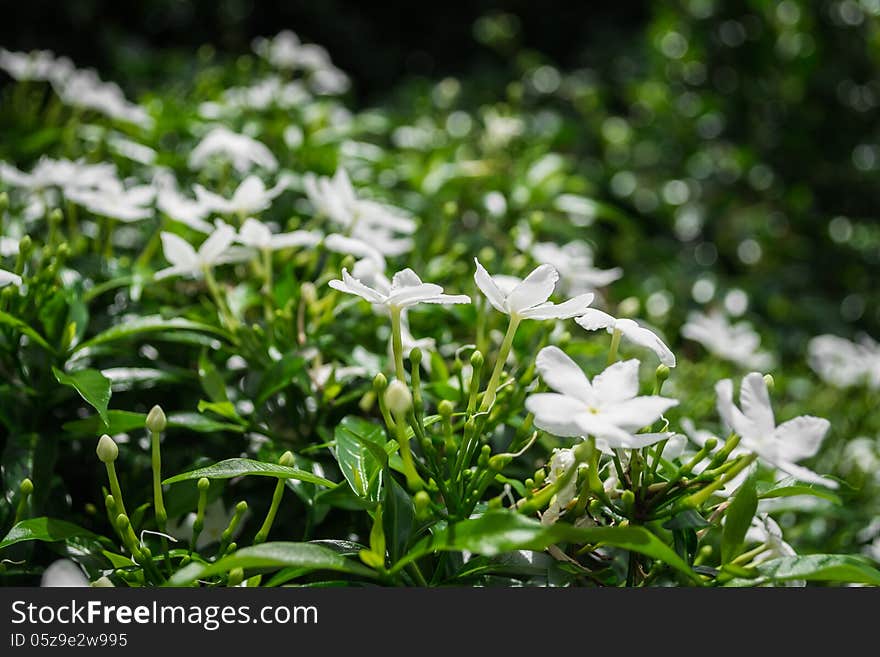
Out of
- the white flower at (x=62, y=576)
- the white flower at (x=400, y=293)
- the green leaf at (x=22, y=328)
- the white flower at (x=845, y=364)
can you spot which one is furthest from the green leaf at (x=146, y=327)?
the white flower at (x=845, y=364)

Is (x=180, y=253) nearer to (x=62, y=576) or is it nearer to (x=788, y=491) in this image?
(x=62, y=576)

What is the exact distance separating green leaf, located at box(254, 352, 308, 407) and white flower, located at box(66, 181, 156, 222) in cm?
43

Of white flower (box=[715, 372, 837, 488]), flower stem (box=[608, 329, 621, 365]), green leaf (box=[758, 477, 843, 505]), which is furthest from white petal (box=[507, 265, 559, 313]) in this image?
green leaf (box=[758, 477, 843, 505])

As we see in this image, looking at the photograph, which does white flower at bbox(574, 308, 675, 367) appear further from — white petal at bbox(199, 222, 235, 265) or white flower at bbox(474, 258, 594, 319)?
white petal at bbox(199, 222, 235, 265)

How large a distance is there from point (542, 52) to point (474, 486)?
362cm

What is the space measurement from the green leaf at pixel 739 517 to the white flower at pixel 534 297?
25 centimetres

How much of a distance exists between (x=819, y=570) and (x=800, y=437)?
13cm

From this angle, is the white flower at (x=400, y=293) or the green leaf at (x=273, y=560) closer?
the green leaf at (x=273, y=560)

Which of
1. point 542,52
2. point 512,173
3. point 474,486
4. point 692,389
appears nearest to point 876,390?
point 692,389

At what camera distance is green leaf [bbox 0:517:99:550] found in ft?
2.86

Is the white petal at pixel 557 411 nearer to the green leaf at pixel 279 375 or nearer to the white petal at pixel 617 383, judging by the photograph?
the white petal at pixel 617 383

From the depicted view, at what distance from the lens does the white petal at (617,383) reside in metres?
0.79

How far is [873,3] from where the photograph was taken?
3084 millimetres

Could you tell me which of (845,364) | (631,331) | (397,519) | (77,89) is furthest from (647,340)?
(77,89)
